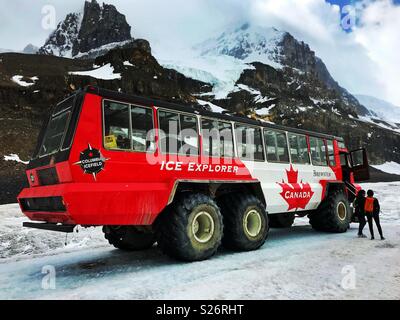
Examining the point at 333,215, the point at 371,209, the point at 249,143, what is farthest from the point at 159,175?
the point at 333,215

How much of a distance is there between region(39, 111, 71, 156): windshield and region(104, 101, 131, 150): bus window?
2.17 feet

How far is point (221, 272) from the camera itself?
19.2 feet

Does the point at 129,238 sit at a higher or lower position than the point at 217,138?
lower

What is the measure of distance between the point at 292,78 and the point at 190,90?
5367 cm

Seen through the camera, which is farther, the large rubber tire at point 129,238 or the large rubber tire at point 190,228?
the large rubber tire at point 129,238

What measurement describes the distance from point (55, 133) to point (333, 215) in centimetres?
783

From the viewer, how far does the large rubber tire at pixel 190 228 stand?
6.36m

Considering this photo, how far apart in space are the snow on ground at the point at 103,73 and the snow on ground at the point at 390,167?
55.5m

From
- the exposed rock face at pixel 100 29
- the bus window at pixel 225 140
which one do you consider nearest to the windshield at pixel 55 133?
the bus window at pixel 225 140

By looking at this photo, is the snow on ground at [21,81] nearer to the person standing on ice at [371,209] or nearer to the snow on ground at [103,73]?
the snow on ground at [103,73]

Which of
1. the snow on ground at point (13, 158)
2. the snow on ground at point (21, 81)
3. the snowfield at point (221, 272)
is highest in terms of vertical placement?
the snow on ground at point (21, 81)

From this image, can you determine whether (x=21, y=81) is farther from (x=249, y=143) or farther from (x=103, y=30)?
(x=103, y=30)

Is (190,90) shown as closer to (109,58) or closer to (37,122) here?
(109,58)

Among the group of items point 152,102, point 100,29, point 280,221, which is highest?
point 100,29
